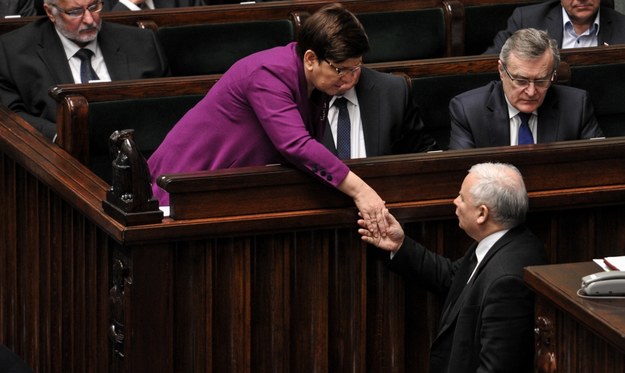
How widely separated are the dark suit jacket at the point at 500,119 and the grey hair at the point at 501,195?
0.85 meters

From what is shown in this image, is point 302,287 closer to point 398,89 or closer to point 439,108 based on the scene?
point 398,89

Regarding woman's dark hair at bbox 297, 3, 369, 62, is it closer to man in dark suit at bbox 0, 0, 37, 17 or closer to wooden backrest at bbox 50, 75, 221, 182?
wooden backrest at bbox 50, 75, 221, 182

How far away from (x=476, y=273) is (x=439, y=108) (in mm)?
1364

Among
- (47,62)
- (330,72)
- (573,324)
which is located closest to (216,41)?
(47,62)

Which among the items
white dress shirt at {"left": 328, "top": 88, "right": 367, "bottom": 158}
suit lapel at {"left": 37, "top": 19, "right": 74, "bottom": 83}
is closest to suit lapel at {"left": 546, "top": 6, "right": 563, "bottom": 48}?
white dress shirt at {"left": 328, "top": 88, "right": 367, "bottom": 158}

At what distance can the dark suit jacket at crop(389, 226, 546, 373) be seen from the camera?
3023 mm

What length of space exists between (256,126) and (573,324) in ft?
3.31

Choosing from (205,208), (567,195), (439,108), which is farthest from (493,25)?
(205,208)

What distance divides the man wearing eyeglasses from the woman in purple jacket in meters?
0.70

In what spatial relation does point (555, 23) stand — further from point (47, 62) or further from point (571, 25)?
point (47, 62)

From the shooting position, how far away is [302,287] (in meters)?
3.26

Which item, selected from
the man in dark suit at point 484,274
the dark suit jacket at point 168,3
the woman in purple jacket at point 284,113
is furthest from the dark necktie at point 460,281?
the dark suit jacket at point 168,3

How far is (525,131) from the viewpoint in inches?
160

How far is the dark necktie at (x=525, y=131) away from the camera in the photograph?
405 centimetres
